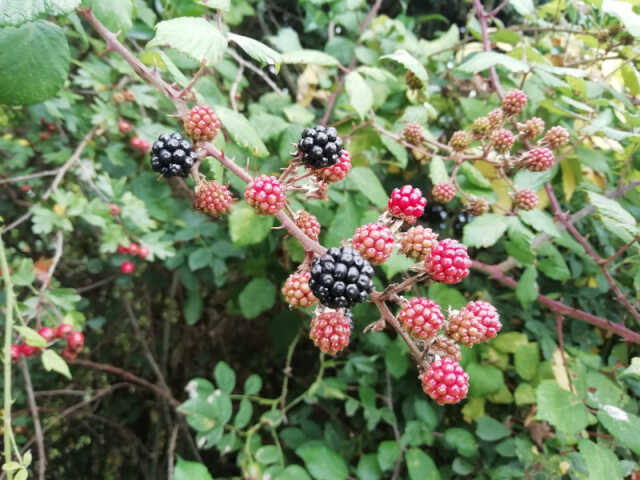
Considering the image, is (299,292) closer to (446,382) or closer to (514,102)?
(446,382)

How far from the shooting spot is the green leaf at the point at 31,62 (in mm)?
862

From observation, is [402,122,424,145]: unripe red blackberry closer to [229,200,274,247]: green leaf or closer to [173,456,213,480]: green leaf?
[229,200,274,247]: green leaf

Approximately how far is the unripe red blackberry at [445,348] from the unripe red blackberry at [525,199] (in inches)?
26.0

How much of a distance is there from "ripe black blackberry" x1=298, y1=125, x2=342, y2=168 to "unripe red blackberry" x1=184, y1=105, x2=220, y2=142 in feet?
0.60

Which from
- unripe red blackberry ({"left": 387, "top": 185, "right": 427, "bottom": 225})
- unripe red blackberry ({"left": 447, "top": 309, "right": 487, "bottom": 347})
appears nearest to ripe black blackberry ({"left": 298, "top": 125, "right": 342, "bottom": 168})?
unripe red blackberry ({"left": 387, "top": 185, "right": 427, "bottom": 225})

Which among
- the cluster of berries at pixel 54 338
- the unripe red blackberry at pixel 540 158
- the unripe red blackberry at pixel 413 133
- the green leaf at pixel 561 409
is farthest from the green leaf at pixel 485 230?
the cluster of berries at pixel 54 338

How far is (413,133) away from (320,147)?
0.58 meters

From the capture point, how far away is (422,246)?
0.77 m

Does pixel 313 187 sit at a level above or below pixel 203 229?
above

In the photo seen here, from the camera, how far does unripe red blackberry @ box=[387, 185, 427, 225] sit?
779 millimetres

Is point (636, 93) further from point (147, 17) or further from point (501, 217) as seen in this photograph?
point (147, 17)

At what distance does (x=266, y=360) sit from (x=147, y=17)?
1921 mm

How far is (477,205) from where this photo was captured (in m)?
1.31

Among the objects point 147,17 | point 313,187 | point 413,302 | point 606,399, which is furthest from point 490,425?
point 147,17
